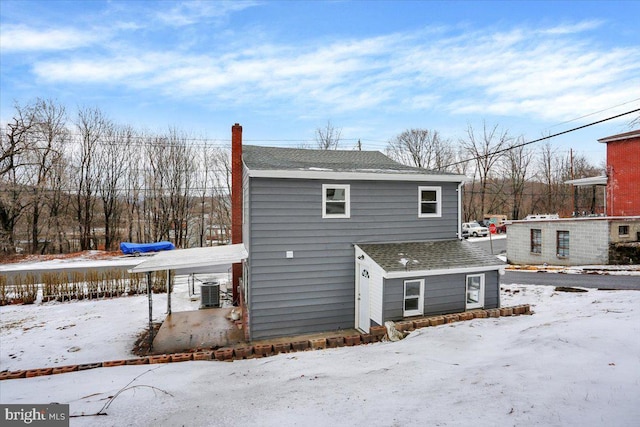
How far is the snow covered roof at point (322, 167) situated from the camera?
367 inches

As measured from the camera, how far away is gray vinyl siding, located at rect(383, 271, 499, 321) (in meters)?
8.96

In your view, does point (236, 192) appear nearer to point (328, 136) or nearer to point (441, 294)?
point (441, 294)

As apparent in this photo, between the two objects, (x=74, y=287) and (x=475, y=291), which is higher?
(x=475, y=291)

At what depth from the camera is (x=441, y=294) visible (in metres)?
9.55

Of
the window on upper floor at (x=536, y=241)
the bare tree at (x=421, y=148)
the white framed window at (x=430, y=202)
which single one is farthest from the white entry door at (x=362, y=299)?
the bare tree at (x=421, y=148)

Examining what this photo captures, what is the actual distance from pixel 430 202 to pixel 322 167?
3820mm

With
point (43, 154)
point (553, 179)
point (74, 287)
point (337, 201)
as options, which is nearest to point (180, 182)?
point (43, 154)

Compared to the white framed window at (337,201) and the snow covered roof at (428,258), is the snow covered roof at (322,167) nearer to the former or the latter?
the white framed window at (337,201)

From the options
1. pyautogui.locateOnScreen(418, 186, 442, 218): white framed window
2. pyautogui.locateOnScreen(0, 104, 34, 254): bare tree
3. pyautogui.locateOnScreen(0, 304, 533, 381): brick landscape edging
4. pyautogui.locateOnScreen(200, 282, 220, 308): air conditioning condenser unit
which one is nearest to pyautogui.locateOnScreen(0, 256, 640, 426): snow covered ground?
pyautogui.locateOnScreen(0, 304, 533, 381): brick landscape edging

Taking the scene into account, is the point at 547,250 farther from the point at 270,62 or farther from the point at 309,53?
the point at 270,62

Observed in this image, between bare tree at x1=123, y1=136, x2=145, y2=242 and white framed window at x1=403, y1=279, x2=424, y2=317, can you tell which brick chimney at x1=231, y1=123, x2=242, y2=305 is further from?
bare tree at x1=123, y1=136, x2=145, y2=242

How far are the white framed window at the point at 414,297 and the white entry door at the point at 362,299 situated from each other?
3.69 feet

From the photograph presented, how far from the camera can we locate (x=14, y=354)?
27.5ft

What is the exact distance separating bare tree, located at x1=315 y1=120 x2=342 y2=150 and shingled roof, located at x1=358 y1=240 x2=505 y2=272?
2987 cm
